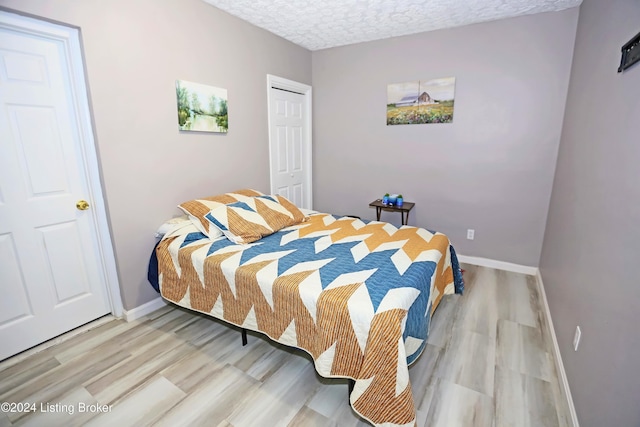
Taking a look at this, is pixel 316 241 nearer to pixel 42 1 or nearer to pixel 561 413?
pixel 561 413

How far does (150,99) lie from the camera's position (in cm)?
223

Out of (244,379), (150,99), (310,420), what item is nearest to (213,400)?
(244,379)

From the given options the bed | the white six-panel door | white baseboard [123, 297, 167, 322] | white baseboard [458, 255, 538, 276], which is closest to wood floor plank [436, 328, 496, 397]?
the bed

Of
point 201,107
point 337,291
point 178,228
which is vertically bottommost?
point 337,291

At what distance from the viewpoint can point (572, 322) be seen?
1.64 meters

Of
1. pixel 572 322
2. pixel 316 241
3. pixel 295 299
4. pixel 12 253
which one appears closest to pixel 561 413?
pixel 572 322

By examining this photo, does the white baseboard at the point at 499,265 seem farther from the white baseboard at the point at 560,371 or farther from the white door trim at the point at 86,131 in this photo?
the white door trim at the point at 86,131

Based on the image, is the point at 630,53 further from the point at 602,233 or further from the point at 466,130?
the point at 466,130

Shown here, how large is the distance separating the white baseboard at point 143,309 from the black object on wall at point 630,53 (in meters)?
3.30

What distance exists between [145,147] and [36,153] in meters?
0.62

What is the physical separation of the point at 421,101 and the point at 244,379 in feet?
10.4

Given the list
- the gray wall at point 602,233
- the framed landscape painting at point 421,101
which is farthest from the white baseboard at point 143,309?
the framed landscape painting at point 421,101

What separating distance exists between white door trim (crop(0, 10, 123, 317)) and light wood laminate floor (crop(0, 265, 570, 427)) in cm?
37

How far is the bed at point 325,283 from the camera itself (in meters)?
1.28
